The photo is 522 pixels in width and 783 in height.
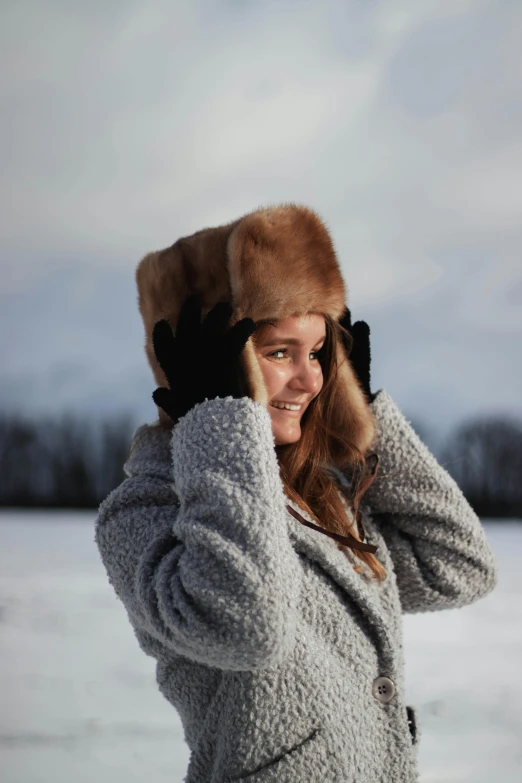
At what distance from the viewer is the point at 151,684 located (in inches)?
127

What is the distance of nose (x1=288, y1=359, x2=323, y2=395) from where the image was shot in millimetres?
1328

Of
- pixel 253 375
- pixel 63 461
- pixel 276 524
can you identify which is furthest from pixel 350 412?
pixel 63 461

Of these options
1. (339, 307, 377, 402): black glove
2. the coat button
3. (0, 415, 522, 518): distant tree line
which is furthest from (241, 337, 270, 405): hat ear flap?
(0, 415, 522, 518): distant tree line

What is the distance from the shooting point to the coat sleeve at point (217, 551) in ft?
3.26

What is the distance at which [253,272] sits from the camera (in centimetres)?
122

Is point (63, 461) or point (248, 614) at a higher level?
point (248, 614)

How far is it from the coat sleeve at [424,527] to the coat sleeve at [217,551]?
437mm

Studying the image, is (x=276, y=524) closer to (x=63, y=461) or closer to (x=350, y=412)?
(x=350, y=412)

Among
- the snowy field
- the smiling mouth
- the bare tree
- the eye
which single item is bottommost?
the snowy field

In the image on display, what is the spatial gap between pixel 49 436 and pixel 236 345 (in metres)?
5.63

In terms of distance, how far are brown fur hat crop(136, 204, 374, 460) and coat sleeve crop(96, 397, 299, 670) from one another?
11cm

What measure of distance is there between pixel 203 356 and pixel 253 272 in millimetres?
177

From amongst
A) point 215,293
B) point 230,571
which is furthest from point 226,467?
point 215,293

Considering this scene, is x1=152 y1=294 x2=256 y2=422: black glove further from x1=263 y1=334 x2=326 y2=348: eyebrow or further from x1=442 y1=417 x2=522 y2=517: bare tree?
x1=442 y1=417 x2=522 y2=517: bare tree
